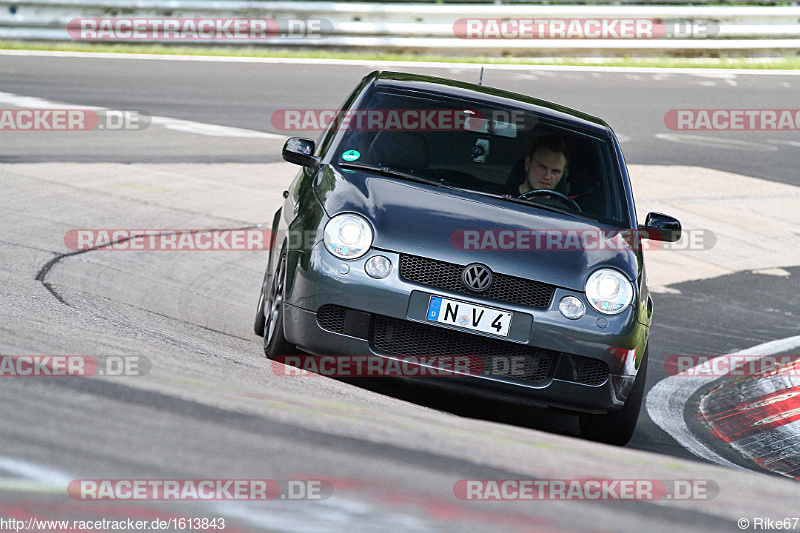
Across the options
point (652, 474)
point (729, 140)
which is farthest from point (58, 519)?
point (729, 140)

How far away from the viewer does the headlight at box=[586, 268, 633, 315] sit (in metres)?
4.86

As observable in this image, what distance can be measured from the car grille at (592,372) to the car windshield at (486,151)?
1001 mm

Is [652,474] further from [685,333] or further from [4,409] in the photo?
[685,333]

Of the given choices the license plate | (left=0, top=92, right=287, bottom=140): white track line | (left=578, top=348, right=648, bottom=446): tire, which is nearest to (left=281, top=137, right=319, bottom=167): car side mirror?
the license plate

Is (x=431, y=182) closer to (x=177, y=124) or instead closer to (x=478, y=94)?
(x=478, y=94)

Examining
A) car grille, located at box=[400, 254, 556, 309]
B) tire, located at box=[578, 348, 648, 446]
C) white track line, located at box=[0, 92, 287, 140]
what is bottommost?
tire, located at box=[578, 348, 648, 446]

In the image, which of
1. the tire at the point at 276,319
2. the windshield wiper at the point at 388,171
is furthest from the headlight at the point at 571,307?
the tire at the point at 276,319

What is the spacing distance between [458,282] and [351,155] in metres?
1.27

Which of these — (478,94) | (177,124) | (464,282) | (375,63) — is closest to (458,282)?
(464,282)

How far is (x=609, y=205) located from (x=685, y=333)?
214 centimetres

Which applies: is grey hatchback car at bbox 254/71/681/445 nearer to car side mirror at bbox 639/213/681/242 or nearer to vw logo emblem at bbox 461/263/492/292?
vw logo emblem at bbox 461/263/492/292

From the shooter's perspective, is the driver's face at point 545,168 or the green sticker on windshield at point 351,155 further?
the driver's face at point 545,168

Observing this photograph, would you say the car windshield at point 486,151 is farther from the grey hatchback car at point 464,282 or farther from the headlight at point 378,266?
the headlight at point 378,266

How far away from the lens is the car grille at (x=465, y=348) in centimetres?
470
